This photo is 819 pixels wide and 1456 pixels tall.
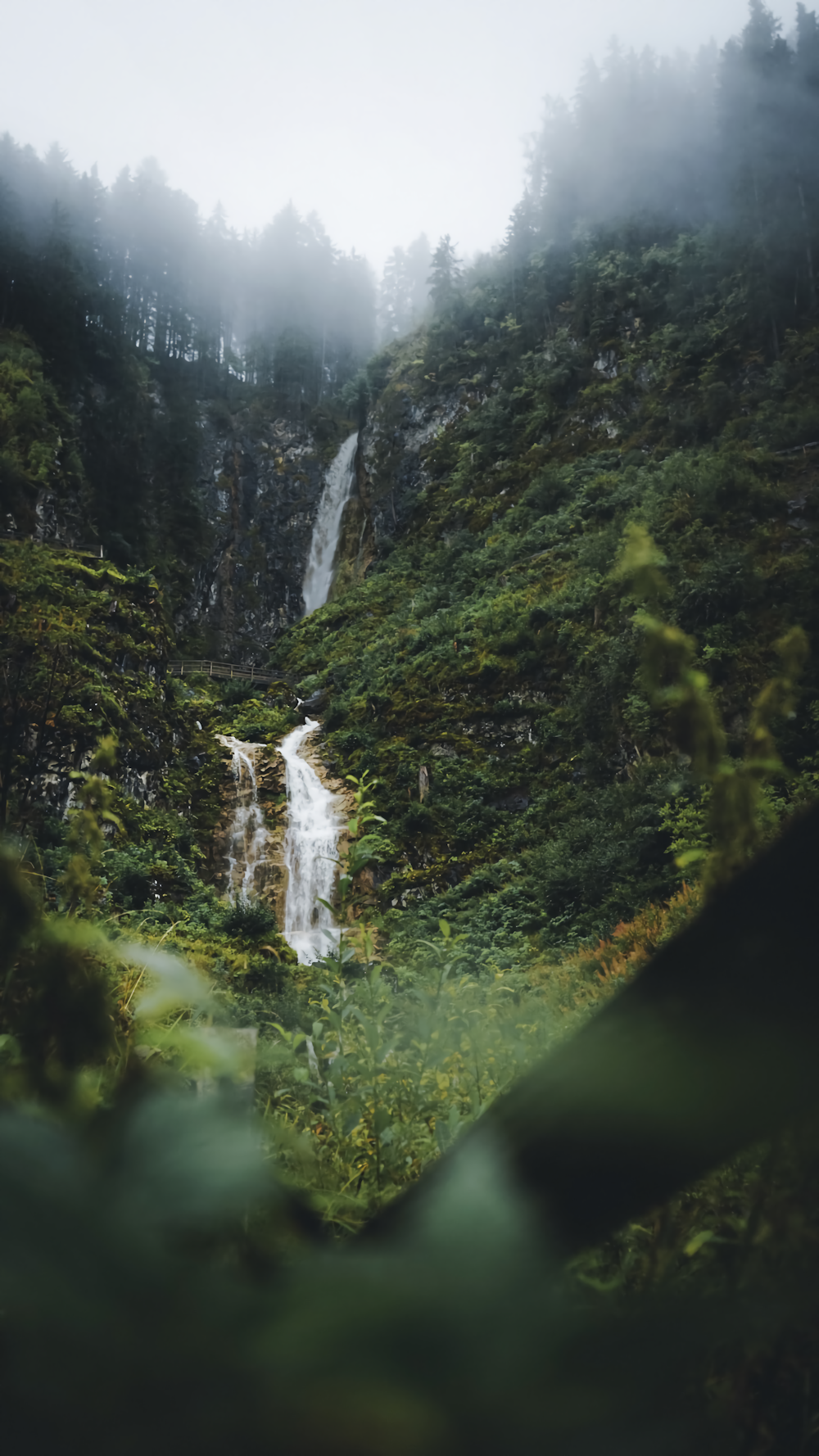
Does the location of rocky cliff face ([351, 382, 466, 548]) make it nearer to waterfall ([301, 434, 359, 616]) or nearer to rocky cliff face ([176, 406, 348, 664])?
waterfall ([301, 434, 359, 616])

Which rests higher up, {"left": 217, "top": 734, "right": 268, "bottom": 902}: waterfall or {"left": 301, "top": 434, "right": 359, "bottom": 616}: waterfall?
{"left": 301, "top": 434, "right": 359, "bottom": 616}: waterfall

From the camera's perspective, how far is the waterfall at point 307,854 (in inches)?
449

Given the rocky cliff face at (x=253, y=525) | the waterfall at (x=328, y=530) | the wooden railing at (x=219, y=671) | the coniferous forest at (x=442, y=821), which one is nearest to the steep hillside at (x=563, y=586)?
the coniferous forest at (x=442, y=821)

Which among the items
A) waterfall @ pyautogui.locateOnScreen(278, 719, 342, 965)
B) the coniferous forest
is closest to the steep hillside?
the coniferous forest

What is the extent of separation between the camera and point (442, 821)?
12094mm

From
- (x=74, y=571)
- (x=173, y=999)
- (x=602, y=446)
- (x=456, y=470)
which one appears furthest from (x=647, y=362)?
(x=173, y=999)

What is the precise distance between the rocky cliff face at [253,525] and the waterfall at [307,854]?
14602mm

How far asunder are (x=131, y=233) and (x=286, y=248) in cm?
1090

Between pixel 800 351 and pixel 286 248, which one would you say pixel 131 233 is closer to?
pixel 286 248

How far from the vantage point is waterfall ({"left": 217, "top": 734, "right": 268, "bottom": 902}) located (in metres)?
12.1

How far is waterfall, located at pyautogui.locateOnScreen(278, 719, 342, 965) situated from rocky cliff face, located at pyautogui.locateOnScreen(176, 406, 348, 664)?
14602 mm

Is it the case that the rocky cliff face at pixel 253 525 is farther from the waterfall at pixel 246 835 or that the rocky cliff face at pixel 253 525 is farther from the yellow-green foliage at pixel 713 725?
the yellow-green foliage at pixel 713 725

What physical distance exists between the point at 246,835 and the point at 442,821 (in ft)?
12.2

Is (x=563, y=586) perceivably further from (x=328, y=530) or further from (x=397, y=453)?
(x=328, y=530)
